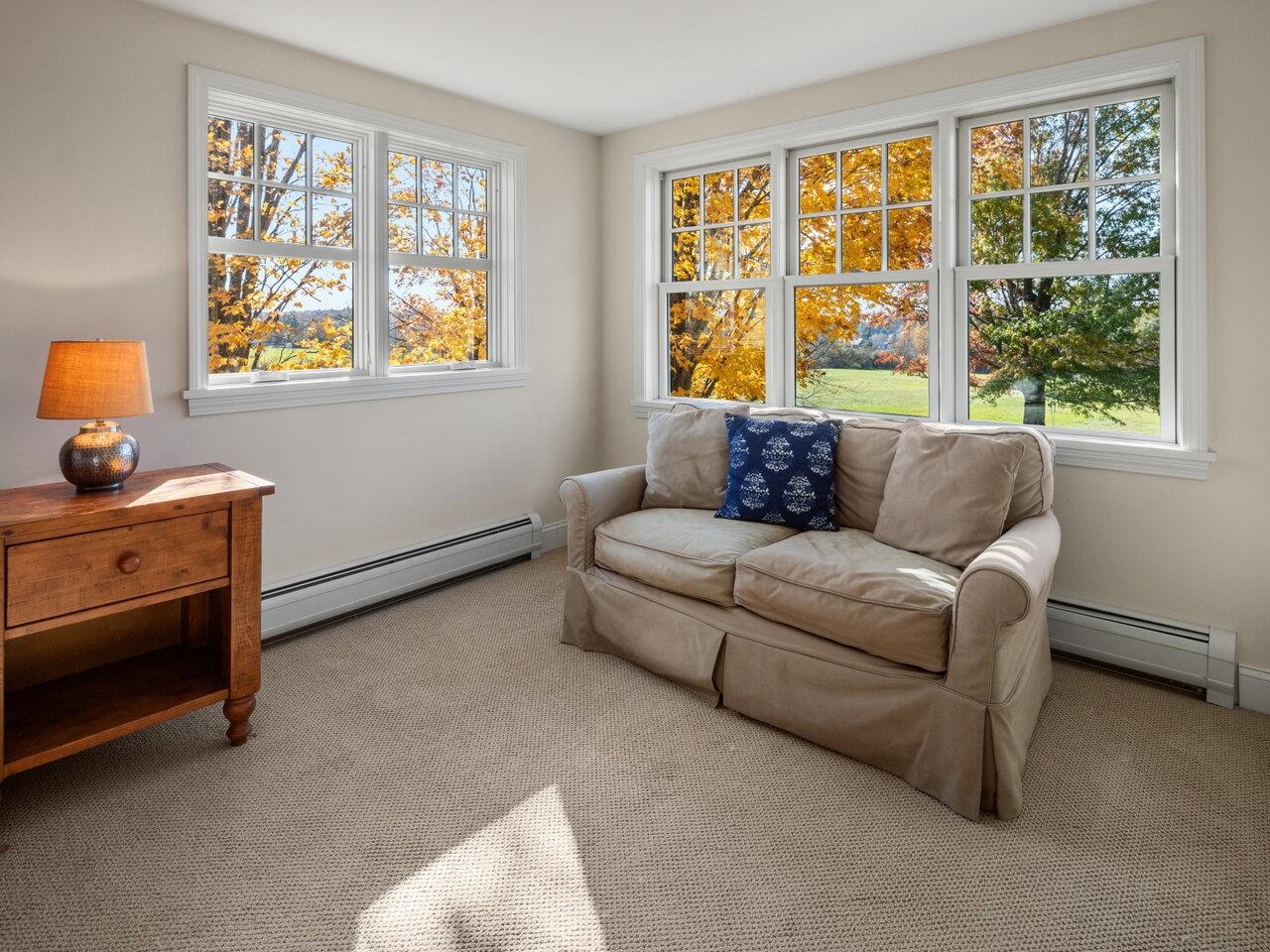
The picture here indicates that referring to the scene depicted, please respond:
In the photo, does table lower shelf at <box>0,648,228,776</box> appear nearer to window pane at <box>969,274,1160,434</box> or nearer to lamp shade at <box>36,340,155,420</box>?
lamp shade at <box>36,340,155,420</box>

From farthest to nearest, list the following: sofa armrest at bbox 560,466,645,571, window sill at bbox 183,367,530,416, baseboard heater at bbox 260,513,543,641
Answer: baseboard heater at bbox 260,513,543,641 → sofa armrest at bbox 560,466,645,571 → window sill at bbox 183,367,530,416

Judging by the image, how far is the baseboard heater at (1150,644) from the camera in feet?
8.53

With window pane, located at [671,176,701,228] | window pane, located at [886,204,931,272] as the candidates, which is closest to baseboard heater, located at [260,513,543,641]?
window pane, located at [671,176,701,228]

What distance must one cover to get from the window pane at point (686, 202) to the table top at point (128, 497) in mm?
2754

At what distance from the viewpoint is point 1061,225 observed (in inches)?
A: 117

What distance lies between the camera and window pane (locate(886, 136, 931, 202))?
3318mm

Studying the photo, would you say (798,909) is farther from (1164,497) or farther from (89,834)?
(1164,497)

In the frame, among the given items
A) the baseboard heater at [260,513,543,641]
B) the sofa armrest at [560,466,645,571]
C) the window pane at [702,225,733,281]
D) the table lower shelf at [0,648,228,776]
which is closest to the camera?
the table lower shelf at [0,648,228,776]

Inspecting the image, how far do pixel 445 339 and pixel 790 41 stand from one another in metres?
2.09

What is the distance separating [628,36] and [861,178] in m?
1.27

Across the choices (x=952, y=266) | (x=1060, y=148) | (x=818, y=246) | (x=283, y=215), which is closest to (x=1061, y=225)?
(x=1060, y=148)

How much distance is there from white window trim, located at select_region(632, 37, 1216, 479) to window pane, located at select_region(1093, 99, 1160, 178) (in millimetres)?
76

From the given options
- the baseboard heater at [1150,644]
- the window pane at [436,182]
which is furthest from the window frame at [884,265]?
the window pane at [436,182]

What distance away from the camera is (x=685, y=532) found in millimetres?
2773
